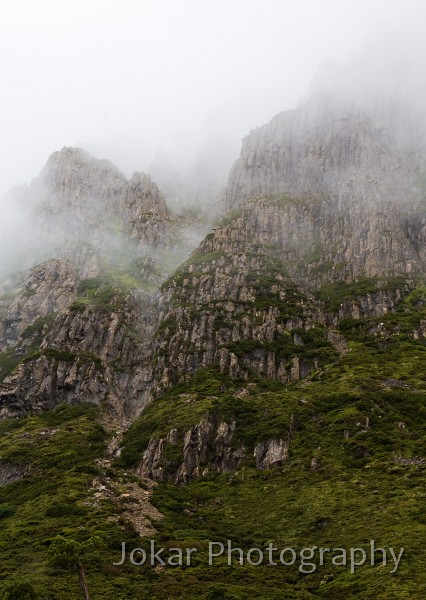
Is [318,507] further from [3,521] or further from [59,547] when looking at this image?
[3,521]

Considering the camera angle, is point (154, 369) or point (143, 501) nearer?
point (143, 501)

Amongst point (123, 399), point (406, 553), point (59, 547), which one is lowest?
point (123, 399)

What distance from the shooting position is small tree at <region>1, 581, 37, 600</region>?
54750 mm

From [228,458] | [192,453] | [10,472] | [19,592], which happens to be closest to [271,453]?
[228,458]

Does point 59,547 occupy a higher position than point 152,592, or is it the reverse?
point 59,547

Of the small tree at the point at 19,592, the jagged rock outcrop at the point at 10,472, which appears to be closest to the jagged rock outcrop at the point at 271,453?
the jagged rock outcrop at the point at 10,472

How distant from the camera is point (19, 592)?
181 ft

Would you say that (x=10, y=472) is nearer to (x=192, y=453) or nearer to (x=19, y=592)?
(x=192, y=453)

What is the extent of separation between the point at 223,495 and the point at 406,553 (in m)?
52.5

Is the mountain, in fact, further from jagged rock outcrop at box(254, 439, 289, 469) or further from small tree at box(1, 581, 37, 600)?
small tree at box(1, 581, 37, 600)

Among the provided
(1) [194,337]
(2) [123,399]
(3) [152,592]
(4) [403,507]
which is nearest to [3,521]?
(3) [152,592]

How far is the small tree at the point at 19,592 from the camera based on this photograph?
54.8 meters

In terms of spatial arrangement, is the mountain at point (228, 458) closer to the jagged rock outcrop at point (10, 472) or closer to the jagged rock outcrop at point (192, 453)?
the jagged rock outcrop at point (192, 453)

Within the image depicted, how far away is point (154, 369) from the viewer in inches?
7397
